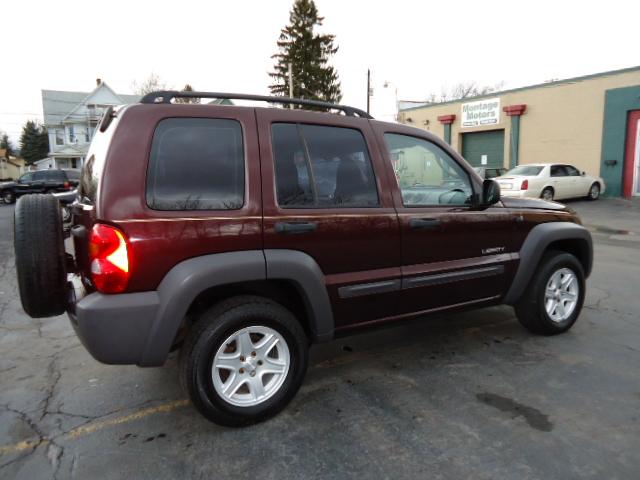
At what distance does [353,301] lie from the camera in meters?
3.04

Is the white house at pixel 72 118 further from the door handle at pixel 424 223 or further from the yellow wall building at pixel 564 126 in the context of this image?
the door handle at pixel 424 223

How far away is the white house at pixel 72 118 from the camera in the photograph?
1663 inches

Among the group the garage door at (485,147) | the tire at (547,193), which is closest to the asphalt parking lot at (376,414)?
the tire at (547,193)

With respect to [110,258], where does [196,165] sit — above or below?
above

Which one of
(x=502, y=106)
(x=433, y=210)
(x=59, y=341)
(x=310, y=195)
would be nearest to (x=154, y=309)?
(x=310, y=195)

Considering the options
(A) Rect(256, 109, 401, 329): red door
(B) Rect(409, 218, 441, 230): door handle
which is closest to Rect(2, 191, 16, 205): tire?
(A) Rect(256, 109, 401, 329): red door

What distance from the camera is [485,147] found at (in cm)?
2295

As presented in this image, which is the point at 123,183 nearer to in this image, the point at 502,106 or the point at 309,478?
the point at 309,478

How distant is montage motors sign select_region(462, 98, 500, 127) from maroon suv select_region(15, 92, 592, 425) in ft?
66.5

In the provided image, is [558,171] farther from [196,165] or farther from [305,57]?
[305,57]

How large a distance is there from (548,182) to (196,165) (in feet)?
49.6

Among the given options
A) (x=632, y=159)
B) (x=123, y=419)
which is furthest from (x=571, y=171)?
(x=123, y=419)

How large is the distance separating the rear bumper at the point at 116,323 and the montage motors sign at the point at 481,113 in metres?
22.2

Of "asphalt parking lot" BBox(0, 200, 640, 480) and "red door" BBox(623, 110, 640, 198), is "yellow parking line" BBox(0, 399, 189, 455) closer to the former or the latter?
"asphalt parking lot" BBox(0, 200, 640, 480)
